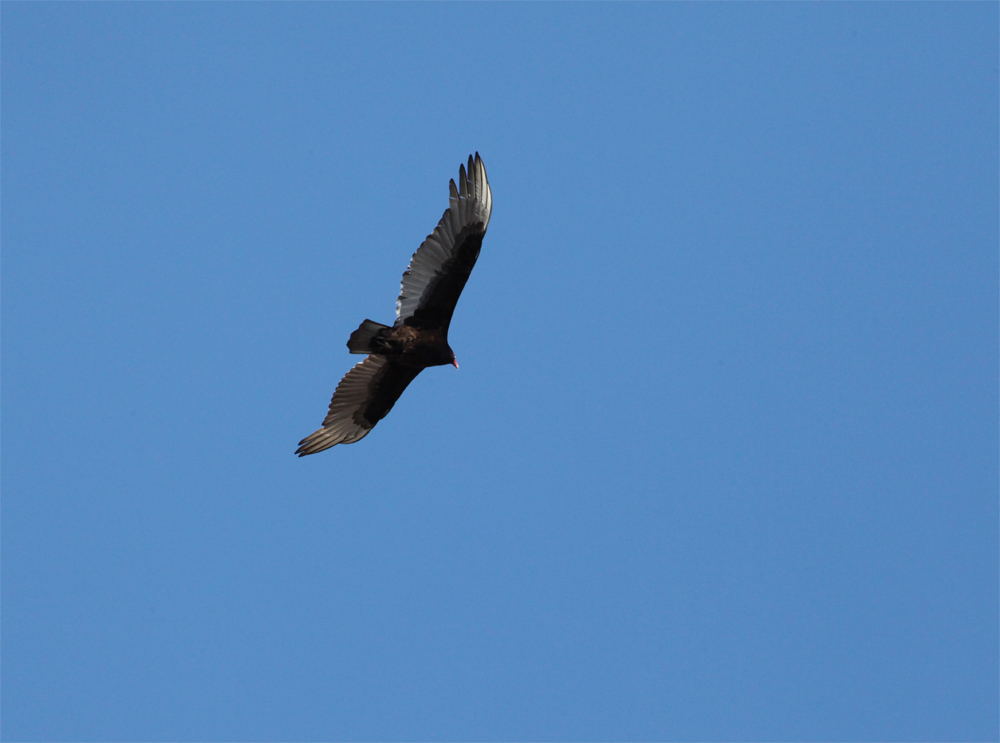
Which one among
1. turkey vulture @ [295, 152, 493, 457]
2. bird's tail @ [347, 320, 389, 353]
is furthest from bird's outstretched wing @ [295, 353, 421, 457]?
bird's tail @ [347, 320, 389, 353]

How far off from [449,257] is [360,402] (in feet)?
9.38

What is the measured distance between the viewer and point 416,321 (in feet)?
44.3

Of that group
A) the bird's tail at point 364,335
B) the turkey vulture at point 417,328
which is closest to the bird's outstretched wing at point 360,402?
the turkey vulture at point 417,328

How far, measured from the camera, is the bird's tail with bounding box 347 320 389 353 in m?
13.1

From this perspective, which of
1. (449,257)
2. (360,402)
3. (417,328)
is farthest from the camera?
(360,402)

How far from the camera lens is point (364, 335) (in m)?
13.1

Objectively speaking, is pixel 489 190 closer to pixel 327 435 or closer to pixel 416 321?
pixel 416 321

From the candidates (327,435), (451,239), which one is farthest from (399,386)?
(451,239)

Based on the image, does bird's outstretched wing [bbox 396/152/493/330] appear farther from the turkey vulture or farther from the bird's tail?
the bird's tail

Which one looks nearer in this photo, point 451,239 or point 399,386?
point 451,239

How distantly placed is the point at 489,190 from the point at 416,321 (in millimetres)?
2000

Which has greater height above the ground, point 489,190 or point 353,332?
point 489,190

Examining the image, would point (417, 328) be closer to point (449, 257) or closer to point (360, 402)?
point (449, 257)

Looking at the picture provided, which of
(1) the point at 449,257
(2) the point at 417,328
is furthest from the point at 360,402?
(1) the point at 449,257
